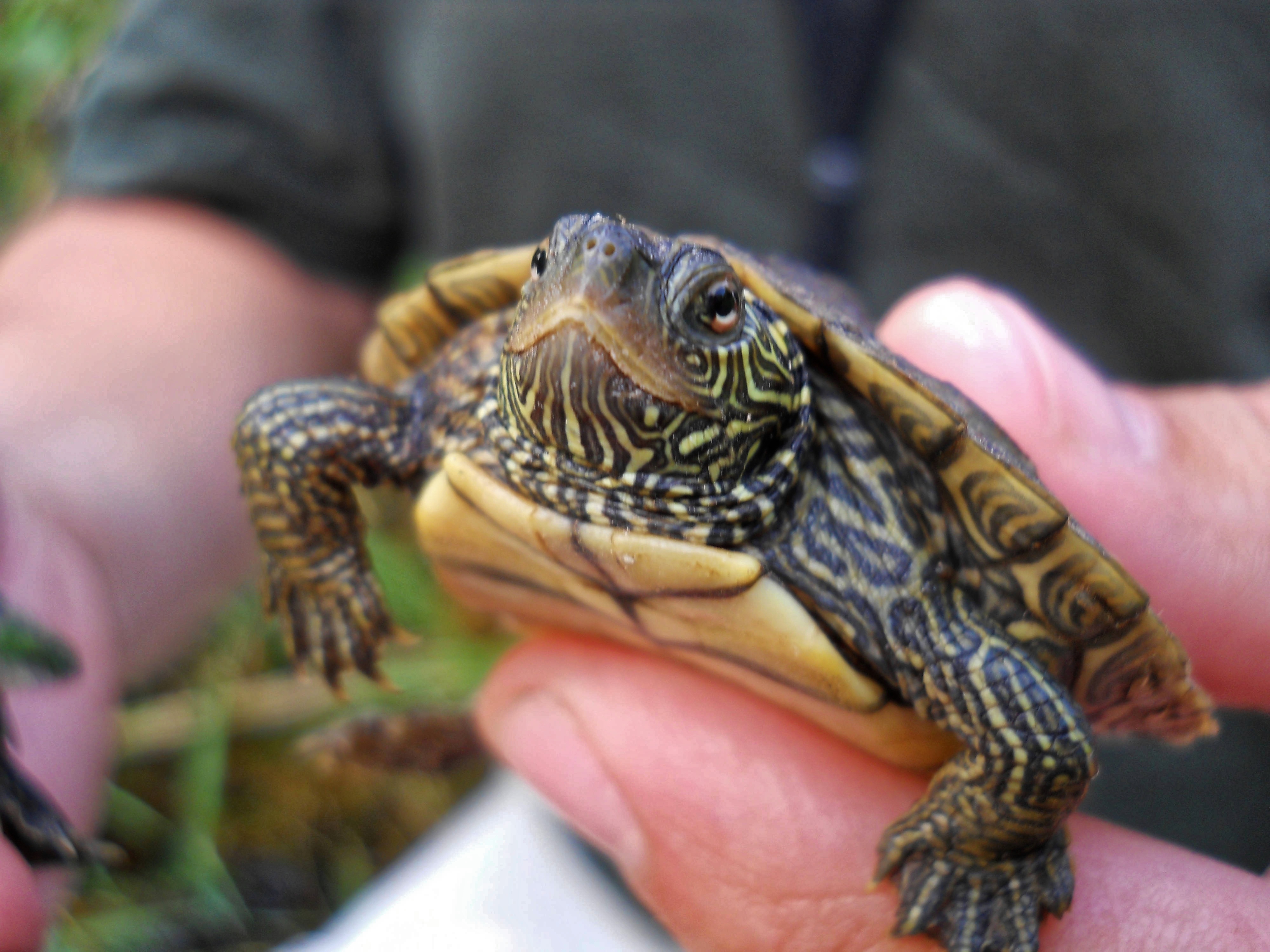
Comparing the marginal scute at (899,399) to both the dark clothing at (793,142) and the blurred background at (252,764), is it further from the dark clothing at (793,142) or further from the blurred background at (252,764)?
the blurred background at (252,764)

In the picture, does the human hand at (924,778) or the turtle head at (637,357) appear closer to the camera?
the turtle head at (637,357)

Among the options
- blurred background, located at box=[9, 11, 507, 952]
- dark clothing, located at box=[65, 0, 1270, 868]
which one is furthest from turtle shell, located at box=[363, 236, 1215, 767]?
blurred background, located at box=[9, 11, 507, 952]

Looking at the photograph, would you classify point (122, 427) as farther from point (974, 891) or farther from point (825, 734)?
point (974, 891)

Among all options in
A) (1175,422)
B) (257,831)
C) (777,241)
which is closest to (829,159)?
(777,241)

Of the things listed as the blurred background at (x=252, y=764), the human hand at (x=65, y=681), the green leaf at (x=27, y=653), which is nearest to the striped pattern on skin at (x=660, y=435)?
the green leaf at (x=27, y=653)

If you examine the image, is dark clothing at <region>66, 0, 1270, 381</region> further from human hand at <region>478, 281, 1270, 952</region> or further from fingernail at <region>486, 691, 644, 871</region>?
fingernail at <region>486, 691, 644, 871</region>

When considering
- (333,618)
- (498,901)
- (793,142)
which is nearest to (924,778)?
(333,618)
